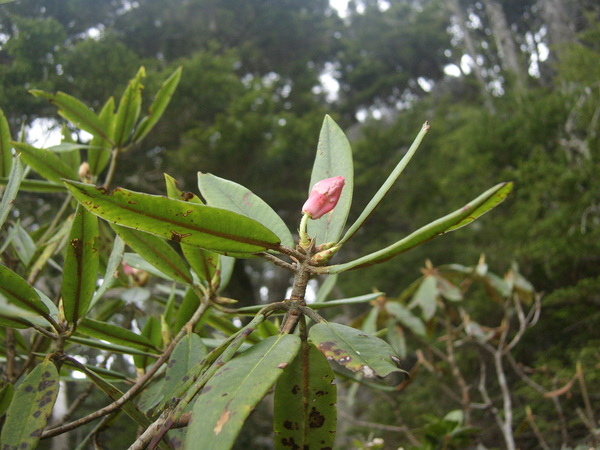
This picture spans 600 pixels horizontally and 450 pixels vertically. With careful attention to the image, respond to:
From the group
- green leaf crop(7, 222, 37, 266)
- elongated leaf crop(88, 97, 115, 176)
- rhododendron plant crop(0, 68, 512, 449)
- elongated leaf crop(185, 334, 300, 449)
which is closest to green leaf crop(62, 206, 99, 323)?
rhododendron plant crop(0, 68, 512, 449)

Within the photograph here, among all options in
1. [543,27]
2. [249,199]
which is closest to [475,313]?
[249,199]

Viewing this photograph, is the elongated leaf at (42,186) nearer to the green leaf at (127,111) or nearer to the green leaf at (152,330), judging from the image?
the green leaf at (127,111)

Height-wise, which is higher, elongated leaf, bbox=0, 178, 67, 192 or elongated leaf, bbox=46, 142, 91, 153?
elongated leaf, bbox=46, 142, 91, 153

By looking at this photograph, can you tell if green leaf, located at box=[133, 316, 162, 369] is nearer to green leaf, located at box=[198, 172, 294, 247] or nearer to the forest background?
green leaf, located at box=[198, 172, 294, 247]

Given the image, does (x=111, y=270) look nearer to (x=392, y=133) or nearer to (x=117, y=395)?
(x=117, y=395)

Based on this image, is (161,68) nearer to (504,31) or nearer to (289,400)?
(504,31)

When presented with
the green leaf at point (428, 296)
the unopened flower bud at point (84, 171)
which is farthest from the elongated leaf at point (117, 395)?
the green leaf at point (428, 296)
